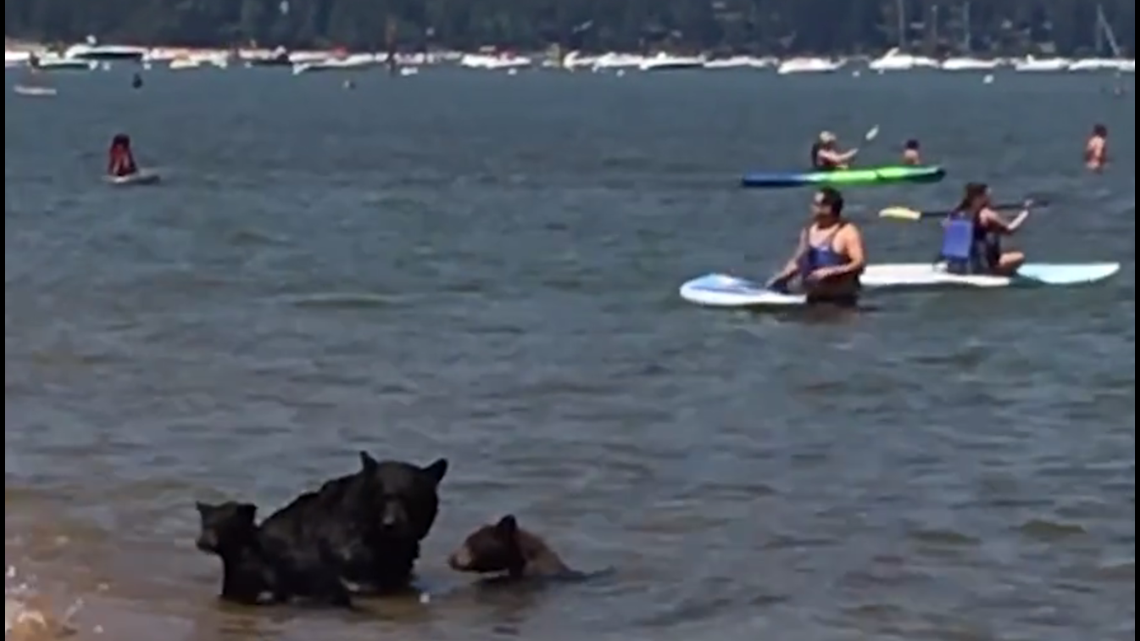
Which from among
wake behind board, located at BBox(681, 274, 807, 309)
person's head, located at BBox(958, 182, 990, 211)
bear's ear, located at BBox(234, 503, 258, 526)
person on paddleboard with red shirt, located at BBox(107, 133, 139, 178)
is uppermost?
bear's ear, located at BBox(234, 503, 258, 526)

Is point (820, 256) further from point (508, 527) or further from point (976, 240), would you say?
point (508, 527)

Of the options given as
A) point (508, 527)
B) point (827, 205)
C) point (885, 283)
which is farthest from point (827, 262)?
point (508, 527)

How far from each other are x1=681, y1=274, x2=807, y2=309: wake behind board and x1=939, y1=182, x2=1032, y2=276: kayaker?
165 centimetres

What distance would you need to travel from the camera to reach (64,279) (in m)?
25.6

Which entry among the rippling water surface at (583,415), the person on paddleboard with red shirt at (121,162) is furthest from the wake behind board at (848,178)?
the person on paddleboard with red shirt at (121,162)

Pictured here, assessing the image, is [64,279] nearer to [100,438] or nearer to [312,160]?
[100,438]

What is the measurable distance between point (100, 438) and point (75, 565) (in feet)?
11.6

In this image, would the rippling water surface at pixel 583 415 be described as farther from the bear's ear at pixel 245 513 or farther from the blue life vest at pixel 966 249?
the bear's ear at pixel 245 513

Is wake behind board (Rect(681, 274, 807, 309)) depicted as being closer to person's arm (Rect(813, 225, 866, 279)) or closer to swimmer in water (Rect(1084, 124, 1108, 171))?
person's arm (Rect(813, 225, 866, 279))

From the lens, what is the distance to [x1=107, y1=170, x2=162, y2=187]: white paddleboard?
139ft

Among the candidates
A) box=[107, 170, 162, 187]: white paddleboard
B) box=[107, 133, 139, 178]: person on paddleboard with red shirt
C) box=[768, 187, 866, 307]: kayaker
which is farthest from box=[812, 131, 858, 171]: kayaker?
box=[768, 187, 866, 307]: kayaker

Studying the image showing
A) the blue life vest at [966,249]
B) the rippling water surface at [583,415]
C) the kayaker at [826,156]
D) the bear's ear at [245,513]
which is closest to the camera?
the bear's ear at [245,513]

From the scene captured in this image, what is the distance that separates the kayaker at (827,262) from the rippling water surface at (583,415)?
388 millimetres

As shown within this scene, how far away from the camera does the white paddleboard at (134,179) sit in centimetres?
4222
